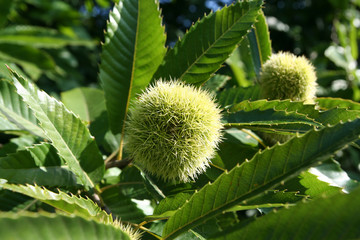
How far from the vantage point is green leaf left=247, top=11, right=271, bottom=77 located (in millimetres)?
1291

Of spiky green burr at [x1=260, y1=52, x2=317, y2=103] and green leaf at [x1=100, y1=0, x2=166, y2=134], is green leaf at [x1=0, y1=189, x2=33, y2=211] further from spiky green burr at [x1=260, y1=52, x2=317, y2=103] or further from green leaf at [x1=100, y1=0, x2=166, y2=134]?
spiky green burr at [x1=260, y1=52, x2=317, y2=103]

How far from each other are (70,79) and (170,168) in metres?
2.46

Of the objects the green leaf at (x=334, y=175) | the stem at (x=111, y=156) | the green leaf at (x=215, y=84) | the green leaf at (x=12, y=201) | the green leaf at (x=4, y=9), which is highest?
the green leaf at (x=4, y=9)

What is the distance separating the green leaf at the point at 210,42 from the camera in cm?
99

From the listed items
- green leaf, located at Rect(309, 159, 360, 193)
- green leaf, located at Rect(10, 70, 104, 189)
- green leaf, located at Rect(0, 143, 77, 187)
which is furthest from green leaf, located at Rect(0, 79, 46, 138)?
green leaf, located at Rect(309, 159, 360, 193)

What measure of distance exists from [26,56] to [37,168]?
146 centimetres

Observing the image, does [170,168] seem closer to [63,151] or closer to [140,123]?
[140,123]

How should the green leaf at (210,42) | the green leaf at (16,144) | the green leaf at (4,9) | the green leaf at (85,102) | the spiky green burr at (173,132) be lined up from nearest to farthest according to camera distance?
1. the spiky green burr at (173,132)
2. the green leaf at (210,42)
3. the green leaf at (16,144)
4. the green leaf at (85,102)
5. the green leaf at (4,9)

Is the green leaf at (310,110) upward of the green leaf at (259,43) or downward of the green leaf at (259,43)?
downward

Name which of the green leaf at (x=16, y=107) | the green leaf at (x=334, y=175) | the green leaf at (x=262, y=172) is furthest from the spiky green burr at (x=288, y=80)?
the green leaf at (x=16, y=107)

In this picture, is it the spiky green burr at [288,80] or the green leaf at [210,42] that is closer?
the green leaf at [210,42]

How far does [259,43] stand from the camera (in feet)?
4.28

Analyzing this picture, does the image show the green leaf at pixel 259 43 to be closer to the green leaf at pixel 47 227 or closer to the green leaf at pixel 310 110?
the green leaf at pixel 310 110

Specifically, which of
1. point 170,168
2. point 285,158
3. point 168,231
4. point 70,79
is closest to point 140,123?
point 170,168
